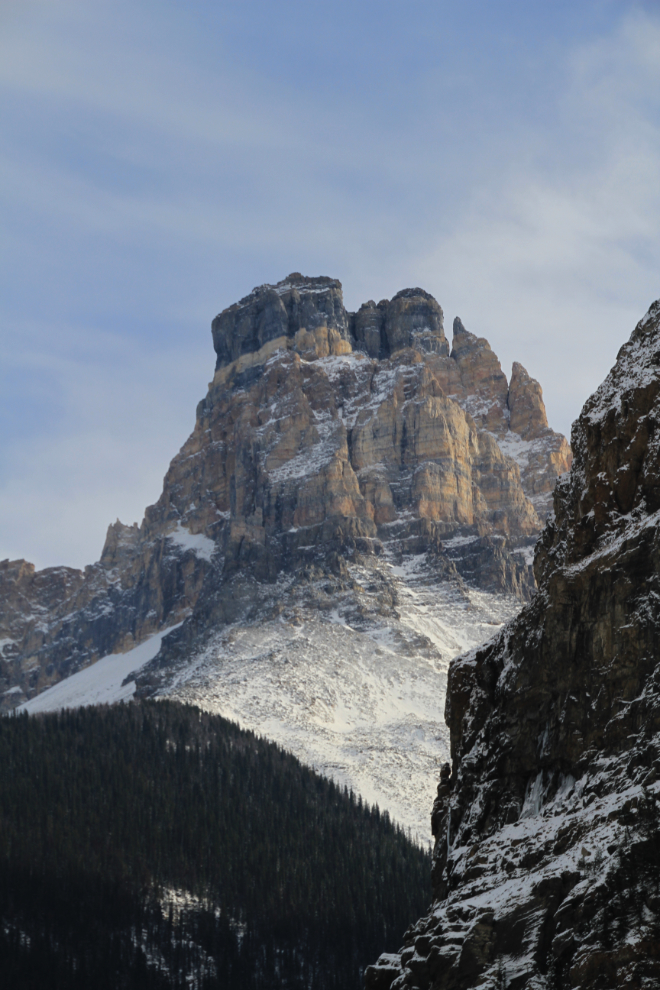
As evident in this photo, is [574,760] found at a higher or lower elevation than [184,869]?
higher

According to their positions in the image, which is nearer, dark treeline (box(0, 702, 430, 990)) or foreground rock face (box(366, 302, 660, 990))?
foreground rock face (box(366, 302, 660, 990))

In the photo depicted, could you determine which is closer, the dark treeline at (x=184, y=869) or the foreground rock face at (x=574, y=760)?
the foreground rock face at (x=574, y=760)

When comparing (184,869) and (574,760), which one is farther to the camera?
(184,869)

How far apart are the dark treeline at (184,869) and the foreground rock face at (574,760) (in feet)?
276

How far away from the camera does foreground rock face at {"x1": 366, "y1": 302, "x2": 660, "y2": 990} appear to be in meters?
32.1

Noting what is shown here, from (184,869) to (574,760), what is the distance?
111m

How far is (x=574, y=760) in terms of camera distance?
39.0m

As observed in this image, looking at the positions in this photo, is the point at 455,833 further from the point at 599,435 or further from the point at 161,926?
the point at 161,926

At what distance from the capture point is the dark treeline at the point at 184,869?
125062mm

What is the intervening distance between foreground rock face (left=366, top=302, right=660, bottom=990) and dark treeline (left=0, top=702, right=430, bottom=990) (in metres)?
84.2

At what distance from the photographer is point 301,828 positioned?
152250 millimetres

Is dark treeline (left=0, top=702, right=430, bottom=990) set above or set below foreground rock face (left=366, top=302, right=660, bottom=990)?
below

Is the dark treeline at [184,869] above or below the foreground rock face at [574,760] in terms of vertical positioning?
below

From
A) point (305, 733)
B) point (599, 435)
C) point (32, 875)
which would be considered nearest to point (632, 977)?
point (599, 435)
